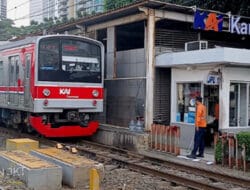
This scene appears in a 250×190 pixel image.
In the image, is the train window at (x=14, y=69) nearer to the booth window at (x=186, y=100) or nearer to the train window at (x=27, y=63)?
the train window at (x=27, y=63)

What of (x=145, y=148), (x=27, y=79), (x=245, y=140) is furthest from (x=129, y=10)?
(x=245, y=140)

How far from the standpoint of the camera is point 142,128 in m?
14.5

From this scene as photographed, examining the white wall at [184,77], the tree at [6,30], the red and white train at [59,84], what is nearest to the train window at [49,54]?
the red and white train at [59,84]

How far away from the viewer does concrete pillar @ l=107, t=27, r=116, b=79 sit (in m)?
16.7

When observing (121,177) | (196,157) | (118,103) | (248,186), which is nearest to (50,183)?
(121,177)

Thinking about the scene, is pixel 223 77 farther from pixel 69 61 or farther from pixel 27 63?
pixel 27 63

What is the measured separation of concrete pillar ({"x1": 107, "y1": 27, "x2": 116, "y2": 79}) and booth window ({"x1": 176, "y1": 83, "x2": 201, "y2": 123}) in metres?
2.91

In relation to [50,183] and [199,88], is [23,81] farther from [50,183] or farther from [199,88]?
[50,183]

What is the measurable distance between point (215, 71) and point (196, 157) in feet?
8.87

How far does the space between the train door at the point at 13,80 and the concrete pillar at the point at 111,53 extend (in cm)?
331

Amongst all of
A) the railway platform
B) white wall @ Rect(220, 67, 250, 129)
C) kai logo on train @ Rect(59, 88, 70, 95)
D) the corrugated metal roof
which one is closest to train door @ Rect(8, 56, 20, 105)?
kai logo on train @ Rect(59, 88, 70, 95)

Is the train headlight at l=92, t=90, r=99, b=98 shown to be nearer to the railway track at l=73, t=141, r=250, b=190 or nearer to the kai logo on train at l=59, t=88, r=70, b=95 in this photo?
the kai logo on train at l=59, t=88, r=70, b=95

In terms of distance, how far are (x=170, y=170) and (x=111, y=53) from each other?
23.1ft

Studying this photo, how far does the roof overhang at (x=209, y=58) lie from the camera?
41.5ft
